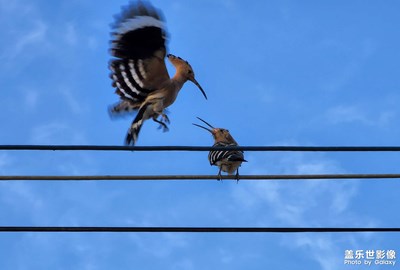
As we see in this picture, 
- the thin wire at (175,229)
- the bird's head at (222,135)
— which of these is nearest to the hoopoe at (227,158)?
the bird's head at (222,135)

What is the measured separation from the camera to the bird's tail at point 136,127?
9836 mm

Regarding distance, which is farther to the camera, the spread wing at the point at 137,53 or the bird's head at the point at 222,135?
the bird's head at the point at 222,135

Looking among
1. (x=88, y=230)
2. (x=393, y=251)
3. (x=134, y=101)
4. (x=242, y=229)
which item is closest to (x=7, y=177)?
(x=88, y=230)

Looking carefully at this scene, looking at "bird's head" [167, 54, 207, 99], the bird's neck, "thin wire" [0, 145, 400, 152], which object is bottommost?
"thin wire" [0, 145, 400, 152]

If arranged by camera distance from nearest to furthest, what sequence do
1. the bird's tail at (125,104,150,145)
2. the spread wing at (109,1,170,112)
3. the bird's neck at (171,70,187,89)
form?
the spread wing at (109,1,170,112), the bird's tail at (125,104,150,145), the bird's neck at (171,70,187,89)

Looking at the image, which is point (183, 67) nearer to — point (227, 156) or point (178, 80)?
point (178, 80)

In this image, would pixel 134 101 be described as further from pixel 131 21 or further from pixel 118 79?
pixel 131 21

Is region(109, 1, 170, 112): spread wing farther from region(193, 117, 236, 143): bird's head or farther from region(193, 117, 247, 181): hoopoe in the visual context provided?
region(193, 117, 236, 143): bird's head

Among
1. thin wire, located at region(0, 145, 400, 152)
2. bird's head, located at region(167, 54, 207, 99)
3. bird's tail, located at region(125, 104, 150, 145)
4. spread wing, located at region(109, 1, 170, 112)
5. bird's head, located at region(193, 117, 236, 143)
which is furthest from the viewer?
bird's head, located at region(193, 117, 236, 143)

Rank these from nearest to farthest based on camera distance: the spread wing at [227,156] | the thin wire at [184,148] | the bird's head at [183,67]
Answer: the thin wire at [184,148]
the spread wing at [227,156]
the bird's head at [183,67]

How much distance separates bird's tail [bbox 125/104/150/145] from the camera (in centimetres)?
984

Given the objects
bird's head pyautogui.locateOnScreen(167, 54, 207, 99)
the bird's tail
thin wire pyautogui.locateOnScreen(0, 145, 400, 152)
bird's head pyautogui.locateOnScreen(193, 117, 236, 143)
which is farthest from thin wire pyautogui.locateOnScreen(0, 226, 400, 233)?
bird's head pyautogui.locateOnScreen(193, 117, 236, 143)

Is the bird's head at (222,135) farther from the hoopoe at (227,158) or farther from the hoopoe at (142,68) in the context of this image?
the hoopoe at (142,68)

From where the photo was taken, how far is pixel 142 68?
10.1 meters
